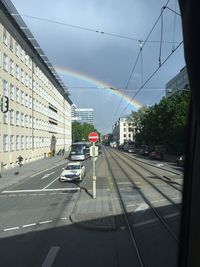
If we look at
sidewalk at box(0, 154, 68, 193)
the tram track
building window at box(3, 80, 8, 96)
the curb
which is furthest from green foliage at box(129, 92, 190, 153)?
the curb

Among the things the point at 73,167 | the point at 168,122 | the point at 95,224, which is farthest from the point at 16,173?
the point at 168,122

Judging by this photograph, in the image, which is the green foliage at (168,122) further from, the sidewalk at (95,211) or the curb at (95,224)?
the curb at (95,224)

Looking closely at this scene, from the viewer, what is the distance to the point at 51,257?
29.8 ft

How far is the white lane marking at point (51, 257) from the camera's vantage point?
852 cm

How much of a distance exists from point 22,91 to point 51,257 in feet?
151

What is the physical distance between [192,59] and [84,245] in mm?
9247

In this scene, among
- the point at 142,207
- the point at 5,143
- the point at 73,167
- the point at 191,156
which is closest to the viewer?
the point at 191,156

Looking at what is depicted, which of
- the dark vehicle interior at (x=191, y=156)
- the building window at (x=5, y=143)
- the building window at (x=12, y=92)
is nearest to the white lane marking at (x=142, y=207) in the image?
the dark vehicle interior at (x=191, y=156)

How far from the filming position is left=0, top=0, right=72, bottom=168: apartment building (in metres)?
44.3

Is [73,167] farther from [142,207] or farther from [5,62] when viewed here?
[5,62]

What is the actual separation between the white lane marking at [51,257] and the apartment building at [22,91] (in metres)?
33.3

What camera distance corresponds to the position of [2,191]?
2469 centimetres

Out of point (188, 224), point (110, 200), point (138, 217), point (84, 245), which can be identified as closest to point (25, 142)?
point (110, 200)

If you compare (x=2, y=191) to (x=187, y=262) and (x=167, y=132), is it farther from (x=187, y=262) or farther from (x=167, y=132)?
(x=167, y=132)
